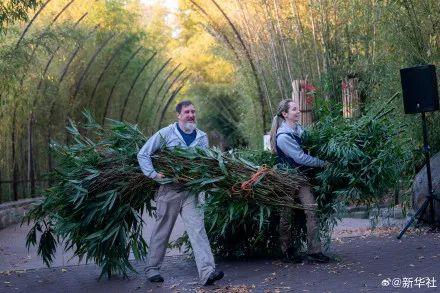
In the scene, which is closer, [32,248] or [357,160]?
[357,160]

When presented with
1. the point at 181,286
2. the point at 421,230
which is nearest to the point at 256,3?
the point at 421,230

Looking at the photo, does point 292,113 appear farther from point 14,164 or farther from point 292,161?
point 14,164

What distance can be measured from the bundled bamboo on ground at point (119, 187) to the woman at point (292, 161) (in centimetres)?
15

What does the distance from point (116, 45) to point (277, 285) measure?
59.9ft

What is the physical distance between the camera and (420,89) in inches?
352

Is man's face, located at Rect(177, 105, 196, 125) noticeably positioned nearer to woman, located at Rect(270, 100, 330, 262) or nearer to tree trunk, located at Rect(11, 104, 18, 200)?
woman, located at Rect(270, 100, 330, 262)

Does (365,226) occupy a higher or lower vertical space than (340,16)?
lower

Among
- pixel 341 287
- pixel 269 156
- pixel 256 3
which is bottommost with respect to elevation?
pixel 341 287

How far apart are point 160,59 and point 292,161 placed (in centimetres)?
2516

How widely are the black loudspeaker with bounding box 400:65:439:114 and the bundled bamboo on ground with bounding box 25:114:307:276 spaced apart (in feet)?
8.46

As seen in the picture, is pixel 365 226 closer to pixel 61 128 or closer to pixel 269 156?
pixel 269 156

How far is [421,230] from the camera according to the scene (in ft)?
30.6

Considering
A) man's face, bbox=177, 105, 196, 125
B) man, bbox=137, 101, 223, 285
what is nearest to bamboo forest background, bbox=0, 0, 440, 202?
man, bbox=137, 101, 223, 285

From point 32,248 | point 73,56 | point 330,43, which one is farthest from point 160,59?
Answer: point 32,248
